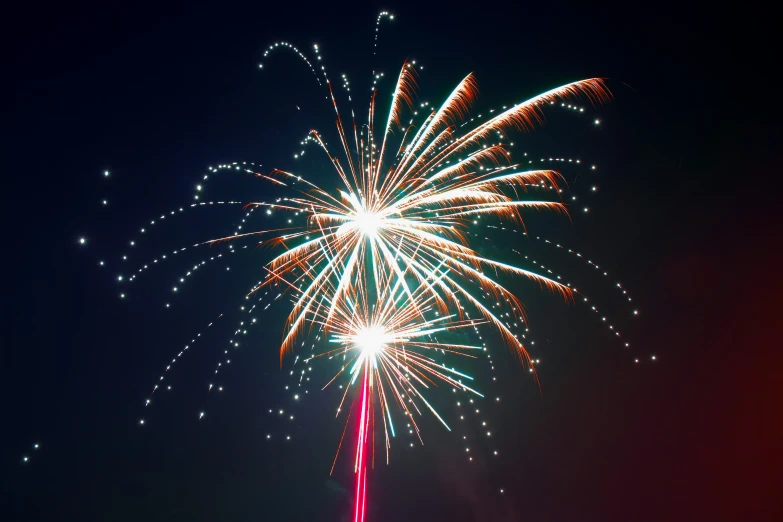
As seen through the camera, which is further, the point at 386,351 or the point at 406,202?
Result: the point at 386,351

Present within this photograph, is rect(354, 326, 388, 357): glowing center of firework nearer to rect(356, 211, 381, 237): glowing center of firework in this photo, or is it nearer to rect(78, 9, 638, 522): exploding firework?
rect(78, 9, 638, 522): exploding firework

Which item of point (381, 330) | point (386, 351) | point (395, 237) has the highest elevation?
point (395, 237)

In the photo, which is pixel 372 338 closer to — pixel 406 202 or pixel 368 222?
pixel 368 222

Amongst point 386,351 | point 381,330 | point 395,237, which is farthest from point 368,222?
point 386,351

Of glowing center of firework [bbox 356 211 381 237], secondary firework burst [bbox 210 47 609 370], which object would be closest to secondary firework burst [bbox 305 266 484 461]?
secondary firework burst [bbox 210 47 609 370]

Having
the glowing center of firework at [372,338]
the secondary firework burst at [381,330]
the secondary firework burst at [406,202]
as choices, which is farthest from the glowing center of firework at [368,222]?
the glowing center of firework at [372,338]

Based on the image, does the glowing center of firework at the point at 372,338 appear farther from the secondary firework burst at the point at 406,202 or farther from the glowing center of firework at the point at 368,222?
the glowing center of firework at the point at 368,222
